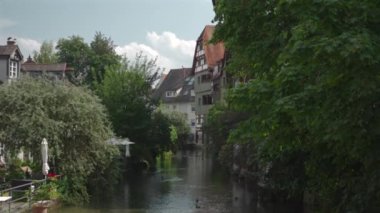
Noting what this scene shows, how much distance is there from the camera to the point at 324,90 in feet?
33.7

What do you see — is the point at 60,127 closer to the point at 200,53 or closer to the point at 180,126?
the point at 200,53

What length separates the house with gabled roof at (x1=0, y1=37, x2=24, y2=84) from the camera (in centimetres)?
3578

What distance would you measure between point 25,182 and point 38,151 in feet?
5.68

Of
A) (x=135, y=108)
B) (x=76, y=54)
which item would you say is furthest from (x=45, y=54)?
(x=135, y=108)

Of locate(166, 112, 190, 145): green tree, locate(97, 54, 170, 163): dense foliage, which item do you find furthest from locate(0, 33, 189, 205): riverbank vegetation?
locate(166, 112, 190, 145): green tree

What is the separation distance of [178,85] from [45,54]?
25.8 meters

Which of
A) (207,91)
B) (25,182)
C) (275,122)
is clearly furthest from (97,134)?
(207,91)

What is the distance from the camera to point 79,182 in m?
24.8

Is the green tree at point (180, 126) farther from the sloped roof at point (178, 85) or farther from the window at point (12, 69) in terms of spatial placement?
the window at point (12, 69)

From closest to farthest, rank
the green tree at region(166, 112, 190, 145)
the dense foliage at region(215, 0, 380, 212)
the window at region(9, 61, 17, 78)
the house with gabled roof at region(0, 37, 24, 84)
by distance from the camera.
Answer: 1. the dense foliage at region(215, 0, 380, 212)
2. the house with gabled roof at region(0, 37, 24, 84)
3. the window at region(9, 61, 17, 78)
4. the green tree at region(166, 112, 190, 145)

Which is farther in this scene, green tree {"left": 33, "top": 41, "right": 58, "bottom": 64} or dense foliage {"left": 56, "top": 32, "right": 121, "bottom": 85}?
green tree {"left": 33, "top": 41, "right": 58, "bottom": 64}

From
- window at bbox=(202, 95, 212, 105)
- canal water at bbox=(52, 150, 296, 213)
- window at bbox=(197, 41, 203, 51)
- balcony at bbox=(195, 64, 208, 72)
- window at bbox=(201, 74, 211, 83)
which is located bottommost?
canal water at bbox=(52, 150, 296, 213)

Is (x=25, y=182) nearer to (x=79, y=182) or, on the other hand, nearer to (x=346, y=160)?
(x=79, y=182)

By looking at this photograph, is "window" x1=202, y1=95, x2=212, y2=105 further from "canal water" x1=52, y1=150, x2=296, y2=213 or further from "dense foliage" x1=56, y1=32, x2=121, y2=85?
"canal water" x1=52, y1=150, x2=296, y2=213
